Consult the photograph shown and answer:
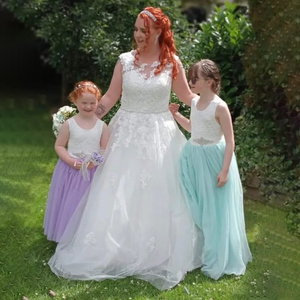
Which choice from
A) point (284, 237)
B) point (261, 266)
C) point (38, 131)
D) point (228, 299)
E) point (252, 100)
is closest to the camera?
point (228, 299)

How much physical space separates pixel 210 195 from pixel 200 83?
813 mm

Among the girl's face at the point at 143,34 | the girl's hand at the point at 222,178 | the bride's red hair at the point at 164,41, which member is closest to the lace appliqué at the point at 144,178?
the girl's hand at the point at 222,178

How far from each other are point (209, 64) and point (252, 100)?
226cm

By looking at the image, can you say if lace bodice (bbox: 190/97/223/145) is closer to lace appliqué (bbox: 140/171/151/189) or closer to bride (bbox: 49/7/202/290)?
bride (bbox: 49/7/202/290)

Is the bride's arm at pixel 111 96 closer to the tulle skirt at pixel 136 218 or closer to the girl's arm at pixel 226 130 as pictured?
the tulle skirt at pixel 136 218

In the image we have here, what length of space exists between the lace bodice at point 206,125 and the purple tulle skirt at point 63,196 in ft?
2.69

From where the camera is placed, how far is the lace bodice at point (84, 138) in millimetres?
4164

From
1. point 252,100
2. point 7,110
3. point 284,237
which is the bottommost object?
point 7,110

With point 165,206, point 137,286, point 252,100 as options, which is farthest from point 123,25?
A: point 137,286

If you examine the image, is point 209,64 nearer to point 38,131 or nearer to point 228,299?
point 228,299

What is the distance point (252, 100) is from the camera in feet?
20.0

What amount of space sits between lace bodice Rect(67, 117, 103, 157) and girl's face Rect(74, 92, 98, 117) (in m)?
0.12

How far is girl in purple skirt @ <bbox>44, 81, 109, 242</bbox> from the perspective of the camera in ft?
13.4

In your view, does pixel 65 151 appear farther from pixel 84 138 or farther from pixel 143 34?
pixel 143 34
